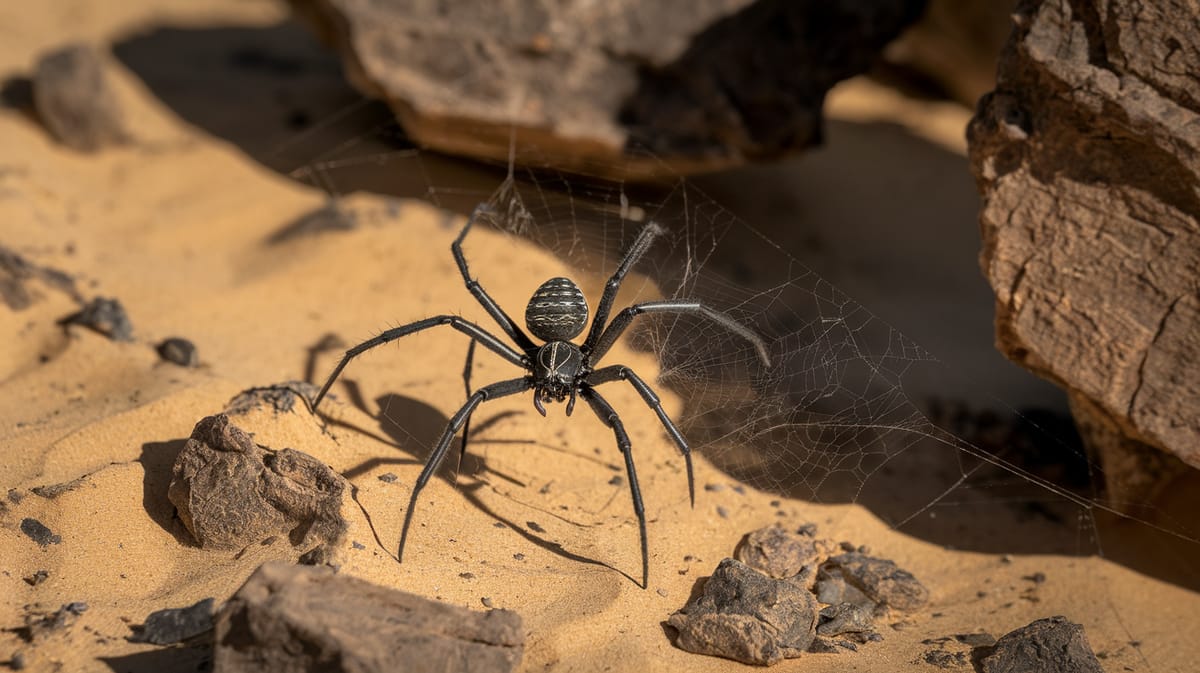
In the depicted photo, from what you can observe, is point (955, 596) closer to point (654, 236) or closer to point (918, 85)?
point (654, 236)

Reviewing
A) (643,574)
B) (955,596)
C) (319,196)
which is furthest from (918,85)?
(643,574)

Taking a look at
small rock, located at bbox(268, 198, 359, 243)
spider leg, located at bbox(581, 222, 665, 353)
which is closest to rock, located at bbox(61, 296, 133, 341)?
small rock, located at bbox(268, 198, 359, 243)

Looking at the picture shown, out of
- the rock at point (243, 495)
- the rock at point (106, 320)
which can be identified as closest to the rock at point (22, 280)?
the rock at point (106, 320)

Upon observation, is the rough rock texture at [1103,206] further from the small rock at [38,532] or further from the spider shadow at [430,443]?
the small rock at [38,532]

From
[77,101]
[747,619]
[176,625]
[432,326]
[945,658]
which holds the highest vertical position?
[77,101]

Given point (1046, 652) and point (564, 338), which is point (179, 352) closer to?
point (564, 338)

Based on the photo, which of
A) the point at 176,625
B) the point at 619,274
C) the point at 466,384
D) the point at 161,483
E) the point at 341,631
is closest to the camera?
the point at 341,631

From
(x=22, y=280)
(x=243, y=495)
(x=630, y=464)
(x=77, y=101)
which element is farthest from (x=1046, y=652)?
(x=77, y=101)
